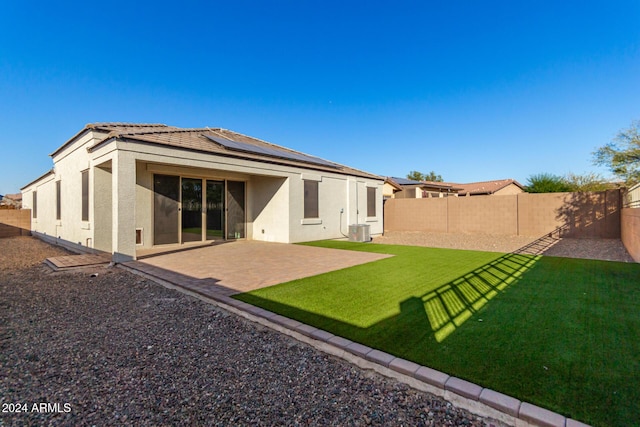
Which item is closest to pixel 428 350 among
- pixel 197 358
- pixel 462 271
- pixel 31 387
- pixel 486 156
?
→ pixel 197 358

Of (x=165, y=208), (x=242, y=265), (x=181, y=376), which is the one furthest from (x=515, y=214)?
(x=181, y=376)

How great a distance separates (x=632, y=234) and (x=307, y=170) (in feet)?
36.1

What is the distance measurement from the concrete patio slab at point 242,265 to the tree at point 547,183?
20.5 metres

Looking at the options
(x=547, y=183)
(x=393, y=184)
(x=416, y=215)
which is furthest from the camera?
(x=393, y=184)

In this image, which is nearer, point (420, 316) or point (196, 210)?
point (420, 316)

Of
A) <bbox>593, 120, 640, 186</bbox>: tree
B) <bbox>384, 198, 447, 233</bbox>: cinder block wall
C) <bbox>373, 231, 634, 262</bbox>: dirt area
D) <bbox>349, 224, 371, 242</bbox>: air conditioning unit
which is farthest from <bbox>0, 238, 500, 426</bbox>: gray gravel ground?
<bbox>593, 120, 640, 186</bbox>: tree

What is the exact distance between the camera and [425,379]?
2553 mm

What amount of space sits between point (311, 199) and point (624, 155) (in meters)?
17.1

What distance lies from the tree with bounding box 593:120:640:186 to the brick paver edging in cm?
1957

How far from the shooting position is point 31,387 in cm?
251

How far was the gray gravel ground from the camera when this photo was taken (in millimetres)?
2164

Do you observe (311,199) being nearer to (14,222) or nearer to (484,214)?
(484,214)

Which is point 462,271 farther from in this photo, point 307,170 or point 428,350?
point 307,170

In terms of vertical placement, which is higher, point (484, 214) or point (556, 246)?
point (484, 214)
